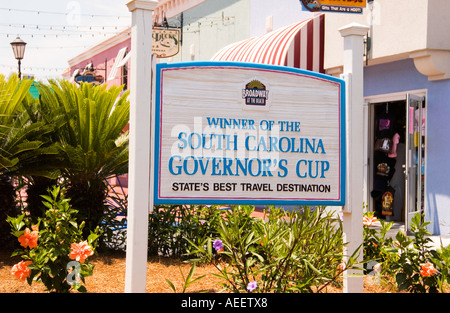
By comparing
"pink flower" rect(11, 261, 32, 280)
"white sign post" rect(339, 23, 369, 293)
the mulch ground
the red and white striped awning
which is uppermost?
the red and white striped awning

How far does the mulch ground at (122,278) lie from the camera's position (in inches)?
184

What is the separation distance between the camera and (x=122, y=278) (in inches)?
202

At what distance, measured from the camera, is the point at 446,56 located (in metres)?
9.24

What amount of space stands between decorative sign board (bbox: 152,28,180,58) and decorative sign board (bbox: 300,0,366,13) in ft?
25.9

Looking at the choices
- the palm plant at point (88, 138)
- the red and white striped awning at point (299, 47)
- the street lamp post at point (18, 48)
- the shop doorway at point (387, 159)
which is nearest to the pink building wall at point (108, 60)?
the street lamp post at point (18, 48)

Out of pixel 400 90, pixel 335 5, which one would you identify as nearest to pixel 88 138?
pixel 335 5

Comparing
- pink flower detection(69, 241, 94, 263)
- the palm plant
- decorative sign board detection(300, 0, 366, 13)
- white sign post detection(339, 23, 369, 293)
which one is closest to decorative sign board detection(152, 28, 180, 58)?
decorative sign board detection(300, 0, 366, 13)

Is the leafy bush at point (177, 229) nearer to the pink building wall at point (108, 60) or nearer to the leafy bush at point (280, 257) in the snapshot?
the leafy bush at point (280, 257)

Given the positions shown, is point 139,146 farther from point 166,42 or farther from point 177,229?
point 166,42

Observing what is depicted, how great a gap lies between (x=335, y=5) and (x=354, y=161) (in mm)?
6011

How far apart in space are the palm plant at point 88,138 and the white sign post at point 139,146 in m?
2.65

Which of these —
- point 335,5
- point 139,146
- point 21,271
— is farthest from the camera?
point 335,5

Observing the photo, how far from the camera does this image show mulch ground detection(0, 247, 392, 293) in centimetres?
467

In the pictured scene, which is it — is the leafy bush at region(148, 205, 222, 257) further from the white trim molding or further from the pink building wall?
the pink building wall
